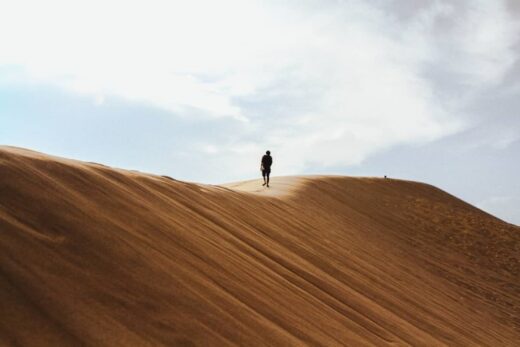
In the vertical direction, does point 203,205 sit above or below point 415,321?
above

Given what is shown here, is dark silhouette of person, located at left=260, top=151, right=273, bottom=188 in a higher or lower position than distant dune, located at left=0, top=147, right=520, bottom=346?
higher

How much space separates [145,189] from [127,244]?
164 centimetres

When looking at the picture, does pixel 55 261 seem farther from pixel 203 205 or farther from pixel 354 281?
pixel 354 281

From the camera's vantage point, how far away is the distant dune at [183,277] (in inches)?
103

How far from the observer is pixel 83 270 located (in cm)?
289

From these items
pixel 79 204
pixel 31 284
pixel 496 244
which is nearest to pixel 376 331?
pixel 79 204

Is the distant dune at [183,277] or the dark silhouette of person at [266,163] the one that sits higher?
the dark silhouette of person at [266,163]

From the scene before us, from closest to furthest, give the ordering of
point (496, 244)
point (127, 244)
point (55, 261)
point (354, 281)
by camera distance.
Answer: point (55, 261) < point (127, 244) < point (354, 281) < point (496, 244)

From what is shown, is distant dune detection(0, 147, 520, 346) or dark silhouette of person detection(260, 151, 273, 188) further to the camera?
dark silhouette of person detection(260, 151, 273, 188)

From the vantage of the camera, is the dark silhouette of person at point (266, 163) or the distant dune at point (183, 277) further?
the dark silhouette of person at point (266, 163)

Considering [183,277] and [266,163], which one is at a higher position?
[266,163]

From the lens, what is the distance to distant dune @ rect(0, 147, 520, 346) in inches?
103

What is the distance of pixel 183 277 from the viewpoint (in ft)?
11.3

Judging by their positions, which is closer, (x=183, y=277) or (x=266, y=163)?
(x=183, y=277)
